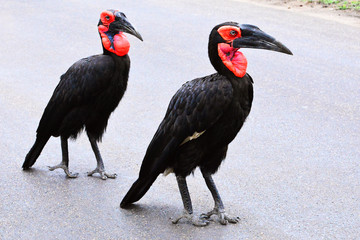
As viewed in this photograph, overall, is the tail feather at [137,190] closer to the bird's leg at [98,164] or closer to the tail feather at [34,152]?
the bird's leg at [98,164]

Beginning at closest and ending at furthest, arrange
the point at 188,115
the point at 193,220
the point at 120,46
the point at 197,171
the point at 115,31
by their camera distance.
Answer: the point at 188,115, the point at 193,220, the point at 120,46, the point at 115,31, the point at 197,171

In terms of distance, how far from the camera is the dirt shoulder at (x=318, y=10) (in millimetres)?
11039

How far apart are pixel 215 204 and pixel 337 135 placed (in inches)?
91.1

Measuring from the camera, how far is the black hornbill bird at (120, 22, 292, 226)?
422 centimetres

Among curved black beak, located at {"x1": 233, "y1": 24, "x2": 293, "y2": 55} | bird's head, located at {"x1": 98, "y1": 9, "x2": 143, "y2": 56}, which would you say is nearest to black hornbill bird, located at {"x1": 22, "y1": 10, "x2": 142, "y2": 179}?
bird's head, located at {"x1": 98, "y1": 9, "x2": 143, "y2": 56}

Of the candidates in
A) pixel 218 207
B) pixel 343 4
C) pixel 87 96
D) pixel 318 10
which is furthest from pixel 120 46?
pixel 343 4

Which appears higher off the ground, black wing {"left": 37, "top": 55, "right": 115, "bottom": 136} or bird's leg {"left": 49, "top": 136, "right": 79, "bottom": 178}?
black wing {"left": 37, "top": 55, "right": 115, "bottom": 136}

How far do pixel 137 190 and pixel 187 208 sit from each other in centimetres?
43

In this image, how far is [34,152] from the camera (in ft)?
18.0

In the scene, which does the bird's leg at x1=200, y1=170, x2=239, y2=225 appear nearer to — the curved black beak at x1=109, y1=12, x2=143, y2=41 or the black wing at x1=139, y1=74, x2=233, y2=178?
the black wing at x1=139, y1=74, x2=233, y2=178

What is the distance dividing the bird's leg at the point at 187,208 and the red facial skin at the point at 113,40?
130 centimetres

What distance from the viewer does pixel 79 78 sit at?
204 inches

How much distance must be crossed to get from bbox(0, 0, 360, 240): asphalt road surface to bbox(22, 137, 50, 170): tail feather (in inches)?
4.0

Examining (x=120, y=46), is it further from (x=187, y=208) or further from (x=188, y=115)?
(x=187, y=208)
